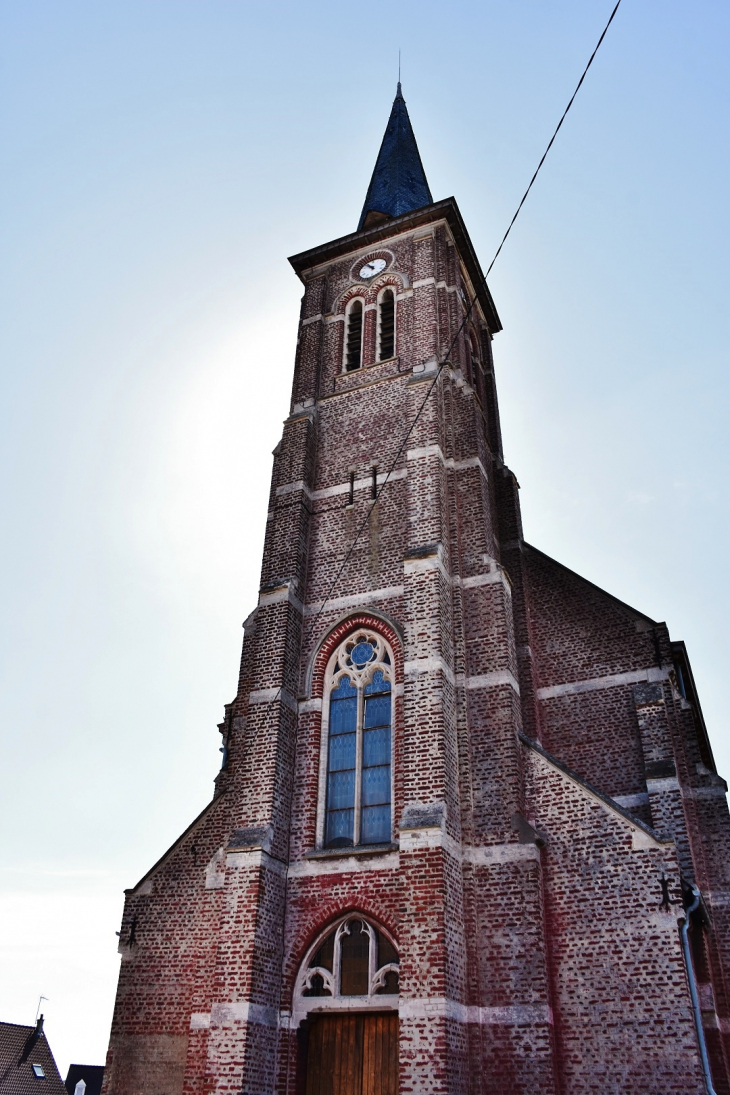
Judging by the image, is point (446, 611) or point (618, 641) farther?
point (618, 641)

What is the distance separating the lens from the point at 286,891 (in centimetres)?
1245

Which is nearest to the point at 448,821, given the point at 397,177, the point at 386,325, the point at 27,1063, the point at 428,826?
the point at 428,826

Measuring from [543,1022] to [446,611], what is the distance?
6.04m

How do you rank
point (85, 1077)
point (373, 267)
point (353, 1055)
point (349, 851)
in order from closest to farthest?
point (353, 1055) < point (349, 851) < point (373, 267) < point (85, 1077)

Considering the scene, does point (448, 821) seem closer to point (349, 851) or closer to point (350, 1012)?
point (349, 851)

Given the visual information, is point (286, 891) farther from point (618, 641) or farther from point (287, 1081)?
point (618, 641)

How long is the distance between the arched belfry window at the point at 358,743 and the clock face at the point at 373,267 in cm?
987

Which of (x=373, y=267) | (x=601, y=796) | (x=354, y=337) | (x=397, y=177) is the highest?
(x=397, y=177)

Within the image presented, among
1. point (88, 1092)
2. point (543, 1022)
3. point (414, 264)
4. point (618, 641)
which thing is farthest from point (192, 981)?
point (88, 1092)

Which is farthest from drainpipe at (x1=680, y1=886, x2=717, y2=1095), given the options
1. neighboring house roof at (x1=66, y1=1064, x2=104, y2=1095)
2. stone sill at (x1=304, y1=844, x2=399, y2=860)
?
neighboring house roof at (x1=66, y1=1064, x2=104, y2=1095)

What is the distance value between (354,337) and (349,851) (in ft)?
39.0

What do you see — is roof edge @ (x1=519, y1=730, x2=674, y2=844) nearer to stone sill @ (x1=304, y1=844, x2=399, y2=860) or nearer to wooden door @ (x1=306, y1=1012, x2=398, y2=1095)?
stone sill @ (x1=304, y1=844, x2=399, y2=860)

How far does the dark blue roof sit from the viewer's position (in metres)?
22.4

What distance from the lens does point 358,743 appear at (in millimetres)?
13359
